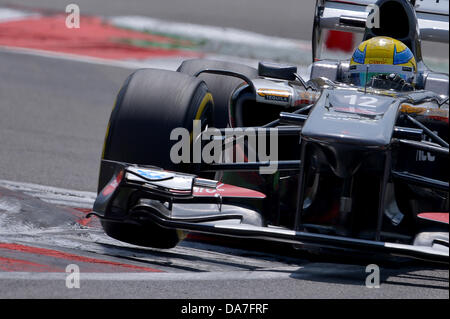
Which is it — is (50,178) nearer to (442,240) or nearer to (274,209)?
(274,209)

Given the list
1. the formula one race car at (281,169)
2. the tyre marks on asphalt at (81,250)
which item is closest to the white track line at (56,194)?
the tyre marks on asphalt at (81,250)

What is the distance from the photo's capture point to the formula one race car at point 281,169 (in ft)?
13.9

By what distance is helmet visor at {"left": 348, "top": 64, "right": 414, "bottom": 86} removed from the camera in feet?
18.7

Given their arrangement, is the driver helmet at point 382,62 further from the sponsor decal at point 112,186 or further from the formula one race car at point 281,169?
the sponsor decal at point 112,186

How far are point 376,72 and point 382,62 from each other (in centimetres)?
8

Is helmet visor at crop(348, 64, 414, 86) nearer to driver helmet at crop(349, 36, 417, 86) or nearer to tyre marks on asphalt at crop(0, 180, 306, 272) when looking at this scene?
driver helmet at crop(349, 36, 417, 86)

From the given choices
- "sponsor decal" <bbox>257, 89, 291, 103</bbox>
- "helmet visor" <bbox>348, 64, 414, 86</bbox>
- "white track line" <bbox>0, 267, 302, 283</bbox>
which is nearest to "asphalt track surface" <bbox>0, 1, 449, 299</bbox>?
"white track line" <bbox>0, 267, 302, 283</bbox>

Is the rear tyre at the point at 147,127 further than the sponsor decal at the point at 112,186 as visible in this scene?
Yes

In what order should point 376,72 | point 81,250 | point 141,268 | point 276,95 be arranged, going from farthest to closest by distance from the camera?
point 376,72
point 276,95
point 81,250
point 141,268

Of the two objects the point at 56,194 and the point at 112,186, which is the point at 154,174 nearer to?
the point at 112,186

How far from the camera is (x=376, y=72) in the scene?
18.7 ft

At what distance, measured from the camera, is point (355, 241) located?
4.07 metres

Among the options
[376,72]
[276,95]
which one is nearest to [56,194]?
[276,95]

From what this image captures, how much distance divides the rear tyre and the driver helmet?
56.0 inches
